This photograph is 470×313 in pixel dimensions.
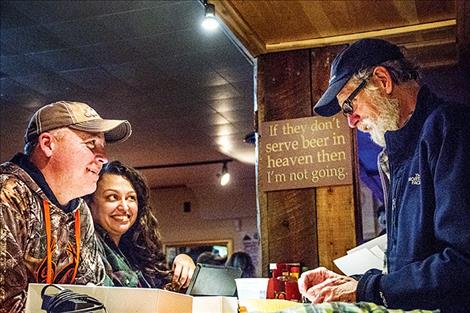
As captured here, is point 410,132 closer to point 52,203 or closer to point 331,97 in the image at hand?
point 331,97

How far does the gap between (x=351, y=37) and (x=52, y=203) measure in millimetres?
1548

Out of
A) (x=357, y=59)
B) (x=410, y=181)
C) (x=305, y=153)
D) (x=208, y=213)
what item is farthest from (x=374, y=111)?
(x=208, y=213)

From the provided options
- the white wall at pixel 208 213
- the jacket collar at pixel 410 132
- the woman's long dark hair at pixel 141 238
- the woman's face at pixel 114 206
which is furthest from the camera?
the white wall at pixel 208 213

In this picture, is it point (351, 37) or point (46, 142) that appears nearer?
point (46, 142)

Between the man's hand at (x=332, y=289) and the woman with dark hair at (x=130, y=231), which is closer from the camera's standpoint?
the man's hand at (x=332, y=289)

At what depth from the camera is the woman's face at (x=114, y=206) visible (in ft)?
8.87

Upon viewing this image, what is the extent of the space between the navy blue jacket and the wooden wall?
2.82ft

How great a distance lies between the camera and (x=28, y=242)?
2000mm

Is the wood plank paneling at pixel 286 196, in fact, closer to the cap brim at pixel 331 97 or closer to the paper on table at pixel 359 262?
the paper on table at pixel 359 262

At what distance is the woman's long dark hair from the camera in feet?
9.23

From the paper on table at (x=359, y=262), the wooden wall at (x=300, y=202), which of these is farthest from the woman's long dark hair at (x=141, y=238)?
the paper on table at (x=359, y=262)

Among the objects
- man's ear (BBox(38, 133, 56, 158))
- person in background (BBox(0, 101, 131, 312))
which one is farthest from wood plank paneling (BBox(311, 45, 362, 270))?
man's ear (BBox(38, 133, 56, 158))

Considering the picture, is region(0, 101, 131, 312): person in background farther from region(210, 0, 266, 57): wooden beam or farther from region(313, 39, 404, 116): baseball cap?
region(313, 39, 404, 116): baseball cap

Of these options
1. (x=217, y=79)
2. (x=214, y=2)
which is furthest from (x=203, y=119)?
(x=214, y=2)
